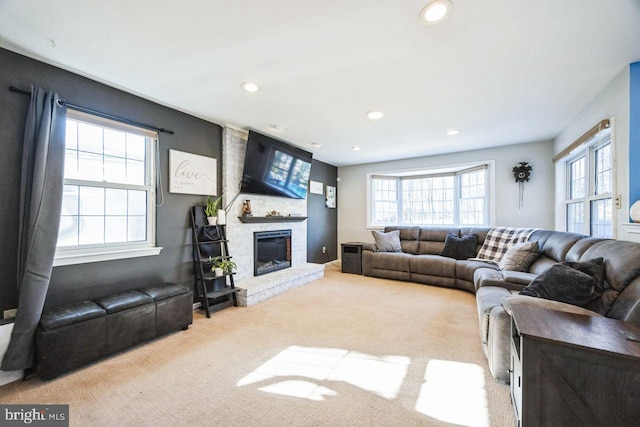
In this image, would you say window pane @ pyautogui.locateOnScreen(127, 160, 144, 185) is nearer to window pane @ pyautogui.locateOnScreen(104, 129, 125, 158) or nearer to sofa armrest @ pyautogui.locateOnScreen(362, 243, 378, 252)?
window pane @ pyautogui.locateOnScreen(104, 129, 125, 158)

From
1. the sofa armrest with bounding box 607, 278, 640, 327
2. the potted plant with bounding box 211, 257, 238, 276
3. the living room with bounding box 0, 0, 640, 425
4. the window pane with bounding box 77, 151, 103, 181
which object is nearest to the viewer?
the sofa armrest with bounding box 607, 278, 640, 327

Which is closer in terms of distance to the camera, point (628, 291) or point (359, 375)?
point (628, 291)

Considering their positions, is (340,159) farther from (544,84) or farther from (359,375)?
(359,375)

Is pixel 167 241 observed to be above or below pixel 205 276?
above

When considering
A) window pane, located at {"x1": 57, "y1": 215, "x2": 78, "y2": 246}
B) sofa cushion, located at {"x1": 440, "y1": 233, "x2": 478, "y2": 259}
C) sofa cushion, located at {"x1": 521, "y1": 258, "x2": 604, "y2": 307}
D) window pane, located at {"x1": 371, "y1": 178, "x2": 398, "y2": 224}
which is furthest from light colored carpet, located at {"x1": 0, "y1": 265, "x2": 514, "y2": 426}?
window pane, located at {"x1": 371, "y1": 178, "x2": 398, "y2": 224}

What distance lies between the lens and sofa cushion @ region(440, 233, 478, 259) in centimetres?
433

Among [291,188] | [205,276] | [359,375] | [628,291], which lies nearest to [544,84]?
[628,291]

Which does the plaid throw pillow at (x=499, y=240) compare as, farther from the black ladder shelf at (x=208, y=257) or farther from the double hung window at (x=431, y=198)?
the black ladder shelf at (x=208, y=257)

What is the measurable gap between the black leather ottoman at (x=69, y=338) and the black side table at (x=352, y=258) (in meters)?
3.85

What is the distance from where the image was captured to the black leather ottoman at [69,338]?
176 cm

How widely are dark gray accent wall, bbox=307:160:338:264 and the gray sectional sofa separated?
118 cm

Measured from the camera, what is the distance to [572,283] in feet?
5.61

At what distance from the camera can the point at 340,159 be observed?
556 centimetres

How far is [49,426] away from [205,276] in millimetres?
1716
